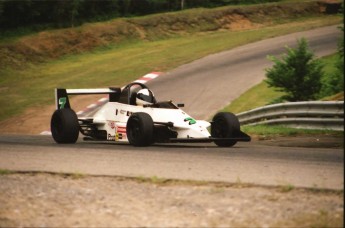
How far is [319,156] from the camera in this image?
11.6 meters

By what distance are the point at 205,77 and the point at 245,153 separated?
1734cm

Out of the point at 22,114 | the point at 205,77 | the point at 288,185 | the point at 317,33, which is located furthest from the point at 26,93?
the point at 288,185

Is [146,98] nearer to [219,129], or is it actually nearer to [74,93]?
[219,129]

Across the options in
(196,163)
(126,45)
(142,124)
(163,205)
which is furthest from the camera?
(126,45)

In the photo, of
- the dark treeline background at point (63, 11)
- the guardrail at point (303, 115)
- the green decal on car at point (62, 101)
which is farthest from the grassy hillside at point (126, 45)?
the guardrail at point (303, 115)

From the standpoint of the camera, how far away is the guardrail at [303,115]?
16.4 meters

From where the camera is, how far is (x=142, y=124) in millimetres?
13523

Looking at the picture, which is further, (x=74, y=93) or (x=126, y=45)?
(x=126, y=45)

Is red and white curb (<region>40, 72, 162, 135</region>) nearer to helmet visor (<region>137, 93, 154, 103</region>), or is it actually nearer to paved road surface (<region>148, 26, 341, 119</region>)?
paved road surface (<region>148, 26, 341, 119</region>)

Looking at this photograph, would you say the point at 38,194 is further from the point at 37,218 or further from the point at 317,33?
the point at 317,33

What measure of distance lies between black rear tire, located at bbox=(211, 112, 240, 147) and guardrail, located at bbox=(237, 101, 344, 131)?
2859mm

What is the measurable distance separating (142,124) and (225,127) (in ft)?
5.67

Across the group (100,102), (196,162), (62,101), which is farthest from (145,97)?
(100,102)

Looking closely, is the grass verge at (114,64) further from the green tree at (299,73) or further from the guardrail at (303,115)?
the green tree at (299,73)
